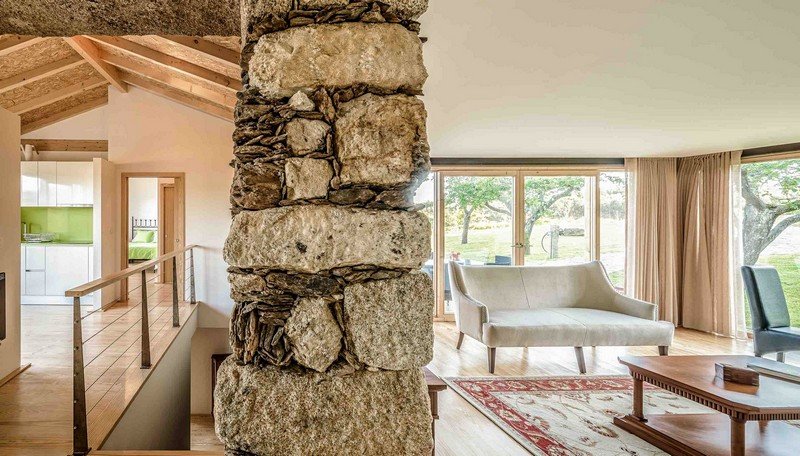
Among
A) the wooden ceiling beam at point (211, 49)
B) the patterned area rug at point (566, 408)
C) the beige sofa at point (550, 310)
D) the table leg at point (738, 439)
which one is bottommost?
the patterned area rug at point (566, 408)

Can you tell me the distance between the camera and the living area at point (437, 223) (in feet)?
2.98

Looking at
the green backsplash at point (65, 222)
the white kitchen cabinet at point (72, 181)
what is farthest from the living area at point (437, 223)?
the green backsplash at point (65, 222)

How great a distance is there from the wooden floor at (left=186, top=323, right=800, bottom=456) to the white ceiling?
7.84 feet

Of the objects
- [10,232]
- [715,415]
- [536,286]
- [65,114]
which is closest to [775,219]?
[536,286]

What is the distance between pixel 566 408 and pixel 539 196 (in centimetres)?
356

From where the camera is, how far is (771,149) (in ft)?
16.8

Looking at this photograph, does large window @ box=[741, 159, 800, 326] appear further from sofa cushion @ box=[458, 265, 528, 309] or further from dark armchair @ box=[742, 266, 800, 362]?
sofa cushion @ box=[458, 265, 528, 309]

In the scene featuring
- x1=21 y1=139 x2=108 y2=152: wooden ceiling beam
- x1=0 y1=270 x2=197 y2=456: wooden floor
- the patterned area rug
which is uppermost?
x1=21 y1=139 x2=108 y2=152: wooden ceiling beam

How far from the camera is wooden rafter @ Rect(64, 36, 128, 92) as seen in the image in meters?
4.21

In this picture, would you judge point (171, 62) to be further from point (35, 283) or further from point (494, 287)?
point (494, 287)

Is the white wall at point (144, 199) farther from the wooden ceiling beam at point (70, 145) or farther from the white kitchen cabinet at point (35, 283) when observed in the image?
the white kitchen cabinet at point (35, 283)

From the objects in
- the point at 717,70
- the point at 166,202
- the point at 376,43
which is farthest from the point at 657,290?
the point at 166,202

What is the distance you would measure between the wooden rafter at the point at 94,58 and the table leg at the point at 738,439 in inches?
227

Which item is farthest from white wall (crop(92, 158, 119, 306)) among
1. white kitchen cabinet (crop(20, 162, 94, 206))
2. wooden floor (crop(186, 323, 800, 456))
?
wooden floor (crop(186, 323, 800, 456))
